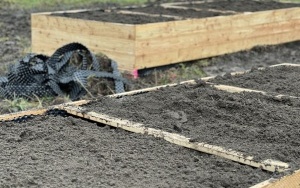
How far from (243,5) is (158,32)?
462cm

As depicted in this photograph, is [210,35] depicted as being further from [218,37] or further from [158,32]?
[158,32]

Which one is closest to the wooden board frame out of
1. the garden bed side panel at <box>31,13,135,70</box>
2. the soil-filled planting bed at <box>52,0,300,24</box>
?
the garden bed side panel at <box>31,13,135,70</box>

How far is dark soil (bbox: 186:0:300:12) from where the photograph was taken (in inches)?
480

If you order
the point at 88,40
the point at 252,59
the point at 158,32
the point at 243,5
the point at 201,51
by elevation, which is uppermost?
the point at 243,5

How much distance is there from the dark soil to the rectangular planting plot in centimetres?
75

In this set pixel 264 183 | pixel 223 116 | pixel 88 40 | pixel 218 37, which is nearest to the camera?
A: pixel 264 183

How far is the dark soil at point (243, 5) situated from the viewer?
1220 cm

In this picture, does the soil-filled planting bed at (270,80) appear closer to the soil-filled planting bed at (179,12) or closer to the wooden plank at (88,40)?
the wooden plank at (88,40)

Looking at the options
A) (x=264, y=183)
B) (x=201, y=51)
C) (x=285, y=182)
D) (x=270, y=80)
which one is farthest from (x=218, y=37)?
(x=264, y=183)

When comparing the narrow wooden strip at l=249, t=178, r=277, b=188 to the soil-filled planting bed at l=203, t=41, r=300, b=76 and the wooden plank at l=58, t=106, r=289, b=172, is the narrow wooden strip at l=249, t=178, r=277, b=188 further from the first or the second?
the soil-filled planting bed at l=203, t=41, r=300, b=76

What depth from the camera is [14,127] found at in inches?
169

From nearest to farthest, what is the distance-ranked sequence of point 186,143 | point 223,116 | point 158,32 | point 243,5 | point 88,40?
point 186,143, point 223,116, point 158,32, point 88,40, point 243,5

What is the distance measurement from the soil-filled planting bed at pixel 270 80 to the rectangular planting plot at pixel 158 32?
98.8 inches

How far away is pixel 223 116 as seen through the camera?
4578 millimetres
